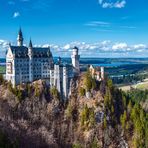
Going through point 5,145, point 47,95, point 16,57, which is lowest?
point 5,145

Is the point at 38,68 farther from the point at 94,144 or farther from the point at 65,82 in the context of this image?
the point at 94,144

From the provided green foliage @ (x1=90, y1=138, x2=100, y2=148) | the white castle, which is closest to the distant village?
the white castle

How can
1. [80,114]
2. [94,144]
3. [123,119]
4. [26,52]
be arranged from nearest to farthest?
[94,144] < [123,119] < [80,114] < [26,52]

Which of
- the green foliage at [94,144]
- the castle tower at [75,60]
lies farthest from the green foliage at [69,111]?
the castle tower at [75,60]

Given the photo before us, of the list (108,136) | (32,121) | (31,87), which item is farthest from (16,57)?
(108,136)

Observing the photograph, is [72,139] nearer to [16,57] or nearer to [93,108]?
[93,108]

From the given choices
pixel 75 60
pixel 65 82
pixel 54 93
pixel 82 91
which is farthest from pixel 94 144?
pixel 75 60

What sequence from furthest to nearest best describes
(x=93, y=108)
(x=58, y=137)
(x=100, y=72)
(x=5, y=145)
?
(x=100, y=72)
(x=93, y=108)
(x=58, y=137)
(x=5, y=145)

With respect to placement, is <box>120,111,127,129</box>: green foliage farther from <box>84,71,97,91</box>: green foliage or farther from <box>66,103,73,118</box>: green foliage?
<box>66,103,73,118</box>: green foliage
